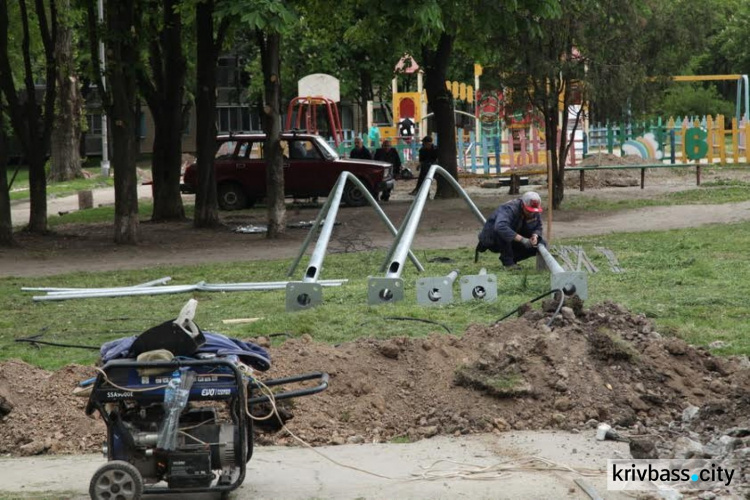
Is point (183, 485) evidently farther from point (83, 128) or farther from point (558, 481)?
point (83, 128)

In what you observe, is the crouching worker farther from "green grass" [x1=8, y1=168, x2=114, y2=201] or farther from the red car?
"green grass" [x1=8, y1=168, x2=114, y2=201]

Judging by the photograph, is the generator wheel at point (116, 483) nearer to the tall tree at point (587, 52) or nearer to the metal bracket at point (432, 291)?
the metal bracket at point (432, 291)

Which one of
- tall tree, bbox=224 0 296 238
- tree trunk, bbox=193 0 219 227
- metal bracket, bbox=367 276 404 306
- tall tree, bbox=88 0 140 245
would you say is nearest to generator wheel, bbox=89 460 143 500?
metal bracket, bbox=367 276 404 306

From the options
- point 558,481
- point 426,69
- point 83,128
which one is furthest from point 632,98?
point 83,128

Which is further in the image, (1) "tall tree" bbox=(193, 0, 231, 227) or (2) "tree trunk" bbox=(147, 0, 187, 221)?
(2) "tree trunk" bbox=(147, 0, 187, 221)

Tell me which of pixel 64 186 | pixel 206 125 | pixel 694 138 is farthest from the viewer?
pixel 64 186

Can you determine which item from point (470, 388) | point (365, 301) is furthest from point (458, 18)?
point (470, 388)

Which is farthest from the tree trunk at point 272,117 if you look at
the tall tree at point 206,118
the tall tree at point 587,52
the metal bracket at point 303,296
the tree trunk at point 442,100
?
the metal bracket at point 303,296

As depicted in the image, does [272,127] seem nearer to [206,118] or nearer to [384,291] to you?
[206,118]

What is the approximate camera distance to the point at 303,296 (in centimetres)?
1254

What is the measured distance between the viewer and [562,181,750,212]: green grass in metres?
26.2

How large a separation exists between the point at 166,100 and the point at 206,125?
1.61 metres

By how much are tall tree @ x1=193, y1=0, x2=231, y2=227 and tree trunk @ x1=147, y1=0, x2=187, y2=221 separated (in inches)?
39.5

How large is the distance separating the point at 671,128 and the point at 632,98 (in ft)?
A: 46.5
